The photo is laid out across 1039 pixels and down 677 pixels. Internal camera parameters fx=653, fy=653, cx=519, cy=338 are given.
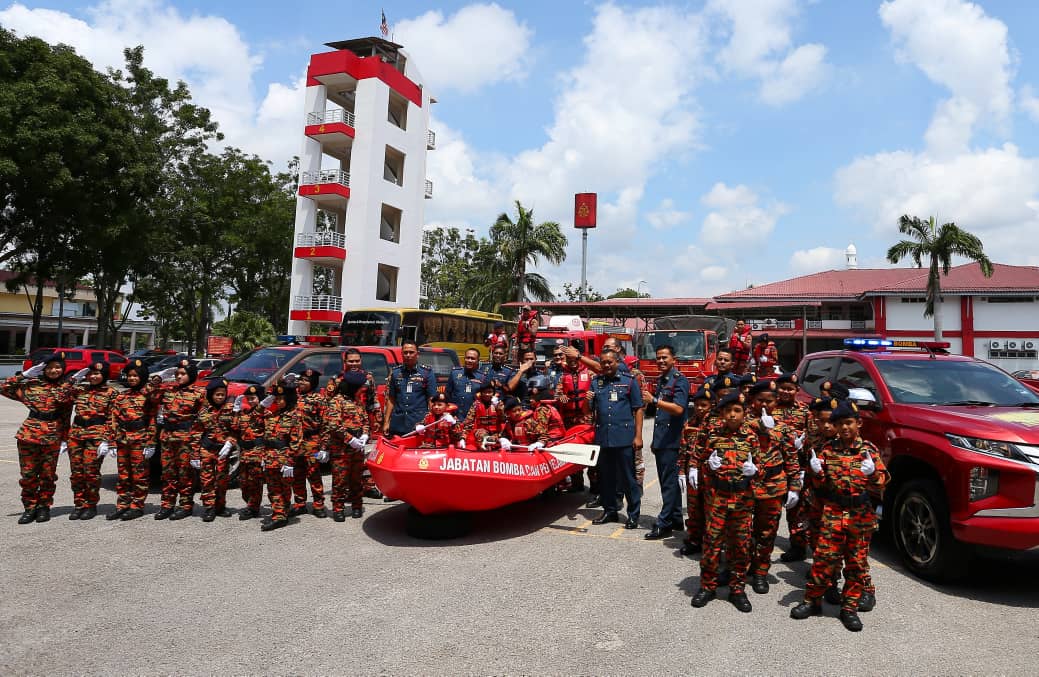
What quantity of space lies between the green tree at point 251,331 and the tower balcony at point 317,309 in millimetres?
4816

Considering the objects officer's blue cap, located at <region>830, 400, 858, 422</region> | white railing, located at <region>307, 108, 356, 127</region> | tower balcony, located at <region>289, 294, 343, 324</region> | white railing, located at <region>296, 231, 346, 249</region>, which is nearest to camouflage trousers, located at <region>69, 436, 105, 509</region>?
officer's blue cap, located at <region>830, 400, 858, 422</region>

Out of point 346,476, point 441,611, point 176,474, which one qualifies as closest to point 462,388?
point 346,476

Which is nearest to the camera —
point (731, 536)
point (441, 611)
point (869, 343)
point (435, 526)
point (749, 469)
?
point (441, 611)

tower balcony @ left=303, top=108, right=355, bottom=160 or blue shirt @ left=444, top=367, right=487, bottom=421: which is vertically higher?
tower balcony @ left=303, top=108, right=355, bottom=160

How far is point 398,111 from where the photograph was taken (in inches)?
1454

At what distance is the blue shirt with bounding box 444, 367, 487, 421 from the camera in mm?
8383

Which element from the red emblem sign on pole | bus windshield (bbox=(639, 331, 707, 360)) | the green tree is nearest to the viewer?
bus windshield (bbox=(639, 331, 707, 360))

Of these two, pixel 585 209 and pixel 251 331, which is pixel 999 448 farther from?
pixel 585 209

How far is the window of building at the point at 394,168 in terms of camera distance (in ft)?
118

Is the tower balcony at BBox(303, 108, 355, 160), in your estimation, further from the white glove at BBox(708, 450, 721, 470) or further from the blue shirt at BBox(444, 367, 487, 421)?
the white glove at BBox(708, 450, 721, 470)

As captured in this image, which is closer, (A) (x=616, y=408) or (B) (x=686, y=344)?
(A) (x=616, y=408)

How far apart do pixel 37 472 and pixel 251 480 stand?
6.84 ft

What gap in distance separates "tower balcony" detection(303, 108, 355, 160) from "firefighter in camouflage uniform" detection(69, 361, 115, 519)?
2822 centimetres

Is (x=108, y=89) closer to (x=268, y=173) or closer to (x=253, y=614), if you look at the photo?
(x=268, y=173)
